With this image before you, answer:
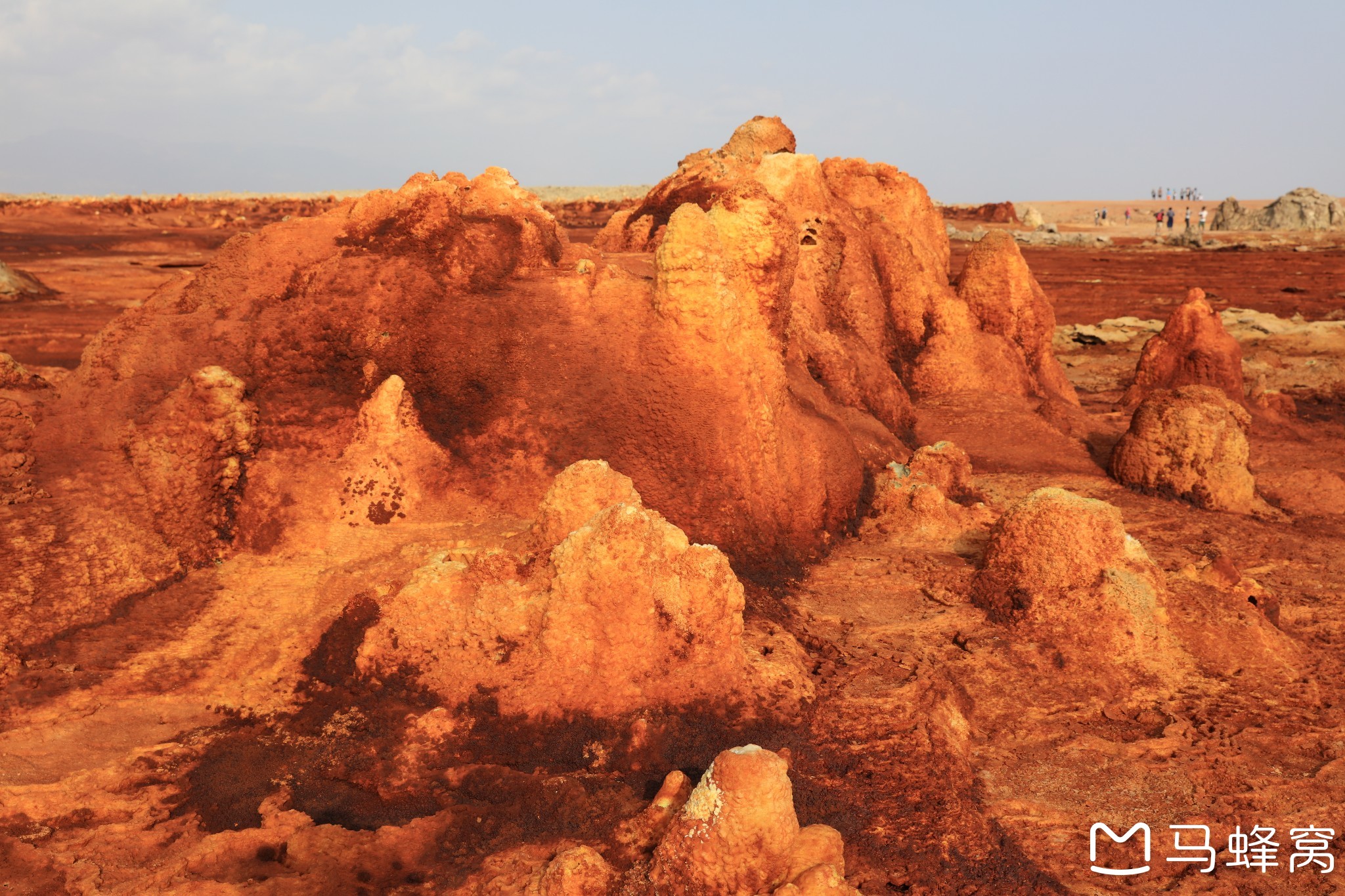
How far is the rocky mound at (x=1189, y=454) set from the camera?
7102 millimetres

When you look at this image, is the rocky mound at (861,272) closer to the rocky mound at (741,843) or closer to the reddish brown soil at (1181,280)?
the rocky mound at (741,843)

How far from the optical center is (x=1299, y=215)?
36906 millimetres

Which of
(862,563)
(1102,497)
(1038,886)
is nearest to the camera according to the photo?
(1038,886)

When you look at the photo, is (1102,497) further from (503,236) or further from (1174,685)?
(503,236)

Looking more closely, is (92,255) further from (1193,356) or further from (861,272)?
(1193,356)

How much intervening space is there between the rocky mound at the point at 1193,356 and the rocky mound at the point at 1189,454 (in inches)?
81.6

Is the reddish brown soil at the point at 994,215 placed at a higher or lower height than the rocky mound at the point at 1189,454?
higher

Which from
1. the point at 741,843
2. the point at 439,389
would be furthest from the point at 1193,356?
the point at 741,843

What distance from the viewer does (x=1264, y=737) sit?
411 centimetres

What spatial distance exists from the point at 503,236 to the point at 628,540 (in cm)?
248

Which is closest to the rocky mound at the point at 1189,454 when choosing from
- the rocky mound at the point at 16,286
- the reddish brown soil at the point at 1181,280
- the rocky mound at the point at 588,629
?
the rocky mound at the point at 588,629

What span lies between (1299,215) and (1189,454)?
36089 mm

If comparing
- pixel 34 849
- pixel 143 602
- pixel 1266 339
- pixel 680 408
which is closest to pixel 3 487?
pixel 143 602

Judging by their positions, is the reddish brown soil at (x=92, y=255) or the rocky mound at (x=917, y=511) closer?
the rocky mound at (x=917, y=511)
